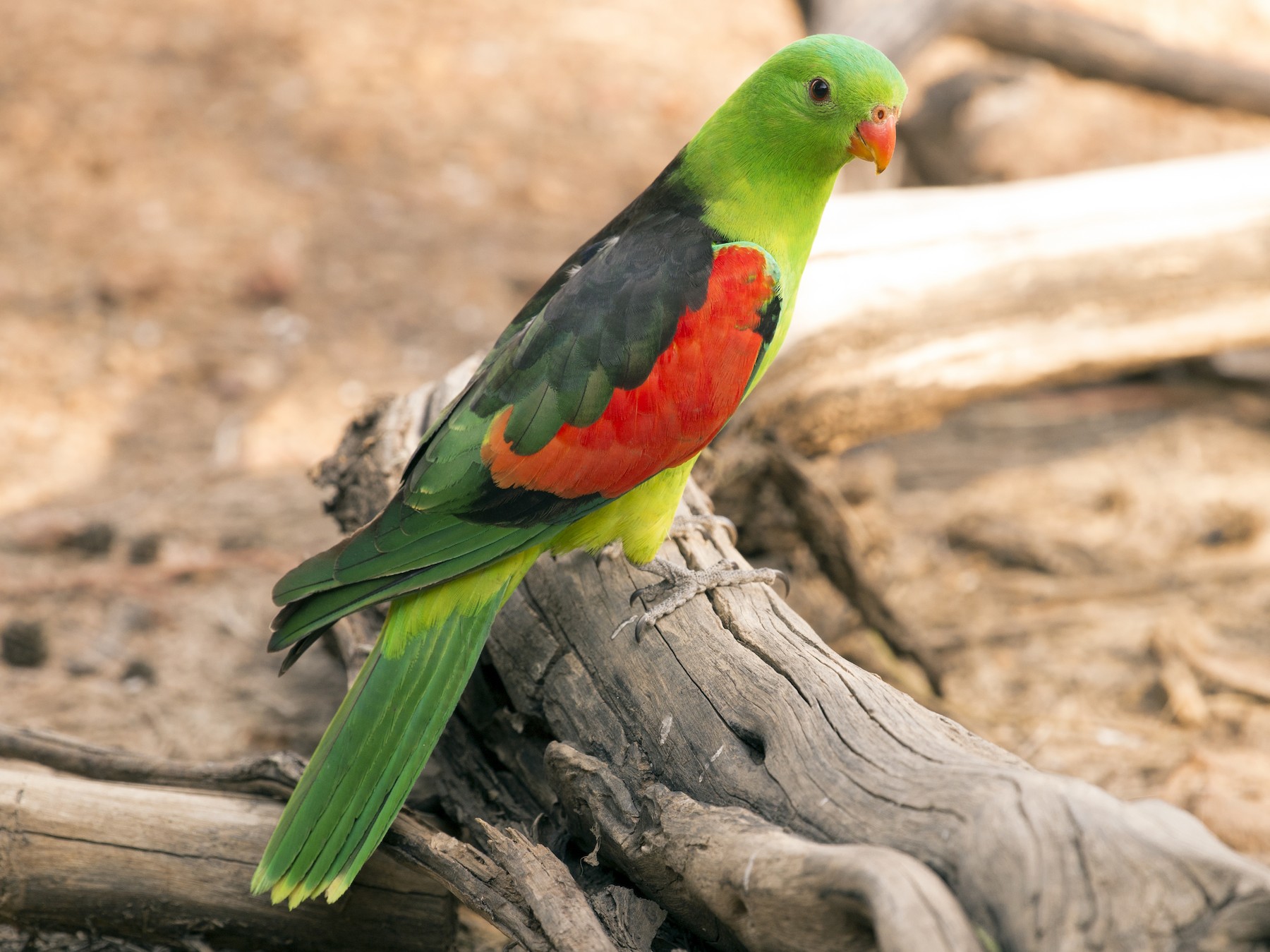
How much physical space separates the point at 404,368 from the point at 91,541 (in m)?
1.86

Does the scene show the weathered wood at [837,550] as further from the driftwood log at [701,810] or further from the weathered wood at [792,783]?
the weathered wood at [792,783]

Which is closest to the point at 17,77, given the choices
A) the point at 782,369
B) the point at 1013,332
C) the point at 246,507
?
the point at 246,507

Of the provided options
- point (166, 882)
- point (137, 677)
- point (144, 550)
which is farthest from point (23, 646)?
point (166, 882)

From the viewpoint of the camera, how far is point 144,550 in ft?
14.6

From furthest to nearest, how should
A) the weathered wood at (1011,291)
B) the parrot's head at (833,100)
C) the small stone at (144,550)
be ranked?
the small stone at (144,550), the weathered wood at (1011,291), the parrot's head at (833,100)

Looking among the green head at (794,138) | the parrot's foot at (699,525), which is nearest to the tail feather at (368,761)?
the parrot's foot at (699,525)

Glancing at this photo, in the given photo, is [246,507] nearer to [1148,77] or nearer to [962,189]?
[962,189]

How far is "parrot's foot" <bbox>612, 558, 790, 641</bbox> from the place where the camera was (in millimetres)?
2588

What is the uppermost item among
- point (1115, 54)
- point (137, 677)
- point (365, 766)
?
point (1115, 54)

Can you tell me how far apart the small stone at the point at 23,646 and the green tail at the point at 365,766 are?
1.98m

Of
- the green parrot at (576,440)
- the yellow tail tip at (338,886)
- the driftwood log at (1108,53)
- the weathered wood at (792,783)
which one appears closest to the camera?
the weathered wood at (792,783)

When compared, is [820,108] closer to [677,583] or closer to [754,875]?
[677,583]

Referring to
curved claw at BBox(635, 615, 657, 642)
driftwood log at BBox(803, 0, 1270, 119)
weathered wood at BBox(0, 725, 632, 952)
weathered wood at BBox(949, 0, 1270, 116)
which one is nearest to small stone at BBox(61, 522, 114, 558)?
weathered wood at BBox(0, 725, 632, 952)

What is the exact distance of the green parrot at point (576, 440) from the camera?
7.63 ft
